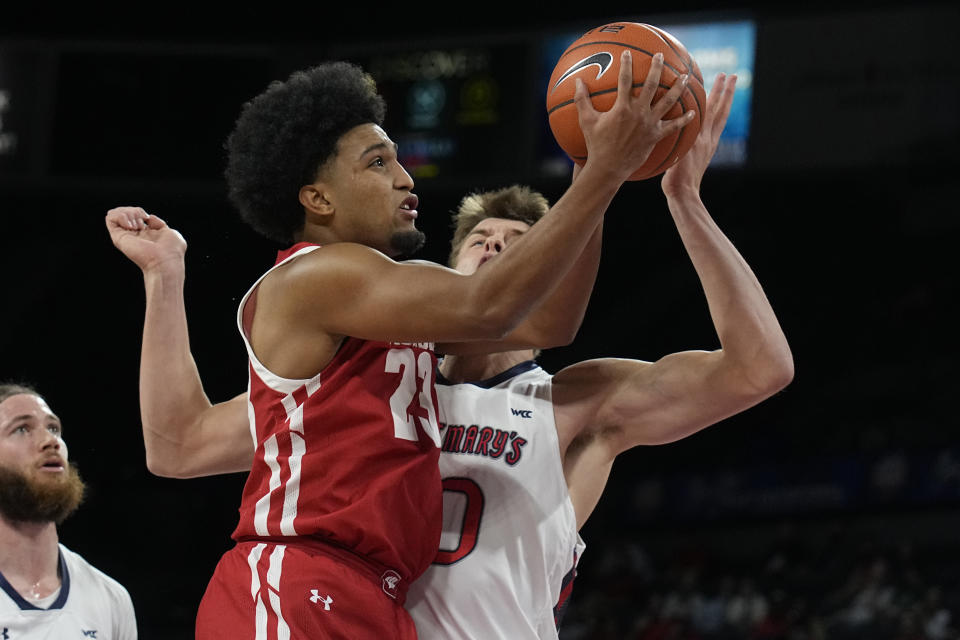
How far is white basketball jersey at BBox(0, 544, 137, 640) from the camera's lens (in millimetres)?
3557

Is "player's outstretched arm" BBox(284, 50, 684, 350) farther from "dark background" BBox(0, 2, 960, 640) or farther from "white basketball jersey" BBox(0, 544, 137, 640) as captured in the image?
"dark background" BBox(0, 2, 960, 640)

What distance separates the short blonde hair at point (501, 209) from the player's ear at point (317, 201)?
2.12 ft

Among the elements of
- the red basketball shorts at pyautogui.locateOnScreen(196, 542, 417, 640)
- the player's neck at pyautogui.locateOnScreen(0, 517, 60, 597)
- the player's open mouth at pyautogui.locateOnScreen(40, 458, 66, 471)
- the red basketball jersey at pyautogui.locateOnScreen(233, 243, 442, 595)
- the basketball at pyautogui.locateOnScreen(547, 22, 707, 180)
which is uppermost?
the basketball at pyautogui.locateOnScreen(547, 22, 707, 180)

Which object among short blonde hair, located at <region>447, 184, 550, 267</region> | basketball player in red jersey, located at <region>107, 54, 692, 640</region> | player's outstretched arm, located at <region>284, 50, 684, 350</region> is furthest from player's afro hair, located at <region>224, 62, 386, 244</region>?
short blonde hair, located at <region>447, 184, 550, 267</region>

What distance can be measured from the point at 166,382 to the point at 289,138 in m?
0.74

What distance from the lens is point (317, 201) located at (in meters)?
2.53

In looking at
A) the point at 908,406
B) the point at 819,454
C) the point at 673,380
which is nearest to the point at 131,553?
the point at 819,454

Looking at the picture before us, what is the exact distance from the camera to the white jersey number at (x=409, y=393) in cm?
238

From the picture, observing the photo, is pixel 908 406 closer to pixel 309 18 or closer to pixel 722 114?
pixel 309 18

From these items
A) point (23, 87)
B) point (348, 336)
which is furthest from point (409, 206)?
point (23, 87)

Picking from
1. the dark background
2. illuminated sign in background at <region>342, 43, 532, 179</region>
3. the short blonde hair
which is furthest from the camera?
illuminated sign in background at <region>342, 43, 532, 179</region>

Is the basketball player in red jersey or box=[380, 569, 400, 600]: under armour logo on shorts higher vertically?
the basketball player in red jersey

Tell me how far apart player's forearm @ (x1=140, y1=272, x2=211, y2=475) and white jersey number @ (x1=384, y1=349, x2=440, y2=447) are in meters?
0.70

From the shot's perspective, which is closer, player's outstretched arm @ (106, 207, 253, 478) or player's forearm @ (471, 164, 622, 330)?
player's forearm @ (471, 164, 622, 330)
